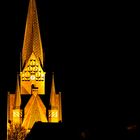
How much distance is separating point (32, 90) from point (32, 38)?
246 inches

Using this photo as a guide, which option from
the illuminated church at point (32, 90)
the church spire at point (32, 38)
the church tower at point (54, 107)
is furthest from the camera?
the church spire at point (32, 38)

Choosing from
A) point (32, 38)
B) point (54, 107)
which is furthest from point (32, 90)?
point (32, 38)

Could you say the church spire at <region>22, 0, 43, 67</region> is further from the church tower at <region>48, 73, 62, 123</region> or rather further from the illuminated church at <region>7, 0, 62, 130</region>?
the church tower at <region>48, 73, 62, 123</region>

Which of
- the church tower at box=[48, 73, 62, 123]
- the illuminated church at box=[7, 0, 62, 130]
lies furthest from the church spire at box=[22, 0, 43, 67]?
the church tower at box=[48, 73, 62, 123]

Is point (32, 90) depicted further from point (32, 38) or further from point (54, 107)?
point (32, 38)

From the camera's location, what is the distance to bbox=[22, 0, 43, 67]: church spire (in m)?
68.2

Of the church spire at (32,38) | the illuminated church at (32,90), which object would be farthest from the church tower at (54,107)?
the church spire at (32,38)

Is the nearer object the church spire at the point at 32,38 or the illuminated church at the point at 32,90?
the illuminated church at the point at 32,90

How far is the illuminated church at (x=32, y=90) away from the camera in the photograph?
205 ft

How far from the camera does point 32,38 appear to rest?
69.1 m

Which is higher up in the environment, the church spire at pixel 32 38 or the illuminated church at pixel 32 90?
the church spire at pixel 32 38

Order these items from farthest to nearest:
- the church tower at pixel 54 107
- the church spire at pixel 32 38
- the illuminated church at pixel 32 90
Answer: the church spire at pixel 32 38 → the church tower at pixel 54 107 → the illuminated church at pixel 32 90

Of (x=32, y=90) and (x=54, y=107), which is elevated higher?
(x=32, y=90)

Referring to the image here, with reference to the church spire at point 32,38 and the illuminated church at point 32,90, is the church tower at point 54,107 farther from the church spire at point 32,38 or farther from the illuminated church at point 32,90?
the church spire at point 32,38
